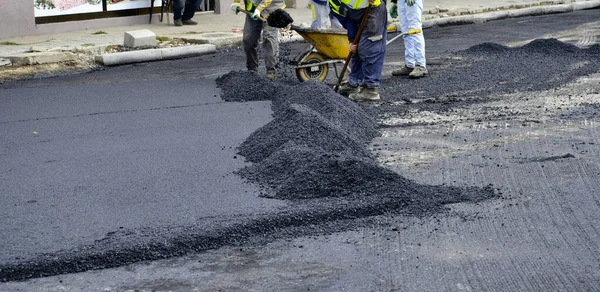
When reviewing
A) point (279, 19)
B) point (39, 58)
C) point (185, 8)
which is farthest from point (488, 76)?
point (185, 8)

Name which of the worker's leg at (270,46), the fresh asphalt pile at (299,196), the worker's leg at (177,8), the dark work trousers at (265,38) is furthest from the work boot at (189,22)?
the fresh asphalt pile at (299,196)

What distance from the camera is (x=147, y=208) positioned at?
5.89 meters

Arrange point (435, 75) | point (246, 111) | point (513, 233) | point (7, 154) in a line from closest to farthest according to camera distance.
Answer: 1. point (513, 233)
2. point (7, 154)
3. point (246, 111)
4. point (435, 75)

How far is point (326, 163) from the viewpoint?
629cm

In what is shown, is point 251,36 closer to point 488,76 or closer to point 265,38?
point 265,38

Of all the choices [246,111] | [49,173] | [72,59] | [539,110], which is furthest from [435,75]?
[49,173]

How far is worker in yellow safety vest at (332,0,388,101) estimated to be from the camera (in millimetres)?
9695

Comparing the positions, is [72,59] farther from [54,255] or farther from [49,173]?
[54,255]

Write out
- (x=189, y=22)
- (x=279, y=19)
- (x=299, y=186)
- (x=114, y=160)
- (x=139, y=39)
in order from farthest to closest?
(x=189, y=22), (x=139, y=39), (x=279, y=19), (x=114, y=160), (x=299, y=186)

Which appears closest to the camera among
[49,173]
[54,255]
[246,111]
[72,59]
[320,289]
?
[320,289]

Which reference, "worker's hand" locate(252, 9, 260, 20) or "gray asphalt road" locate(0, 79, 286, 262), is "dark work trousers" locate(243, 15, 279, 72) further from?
"gray asphalt road" locate(0, 79, 286, 262)

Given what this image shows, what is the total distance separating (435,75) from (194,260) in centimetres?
678

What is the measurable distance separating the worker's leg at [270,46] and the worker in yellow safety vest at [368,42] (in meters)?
1.16

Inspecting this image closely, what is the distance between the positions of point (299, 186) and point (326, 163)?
0.98ft
